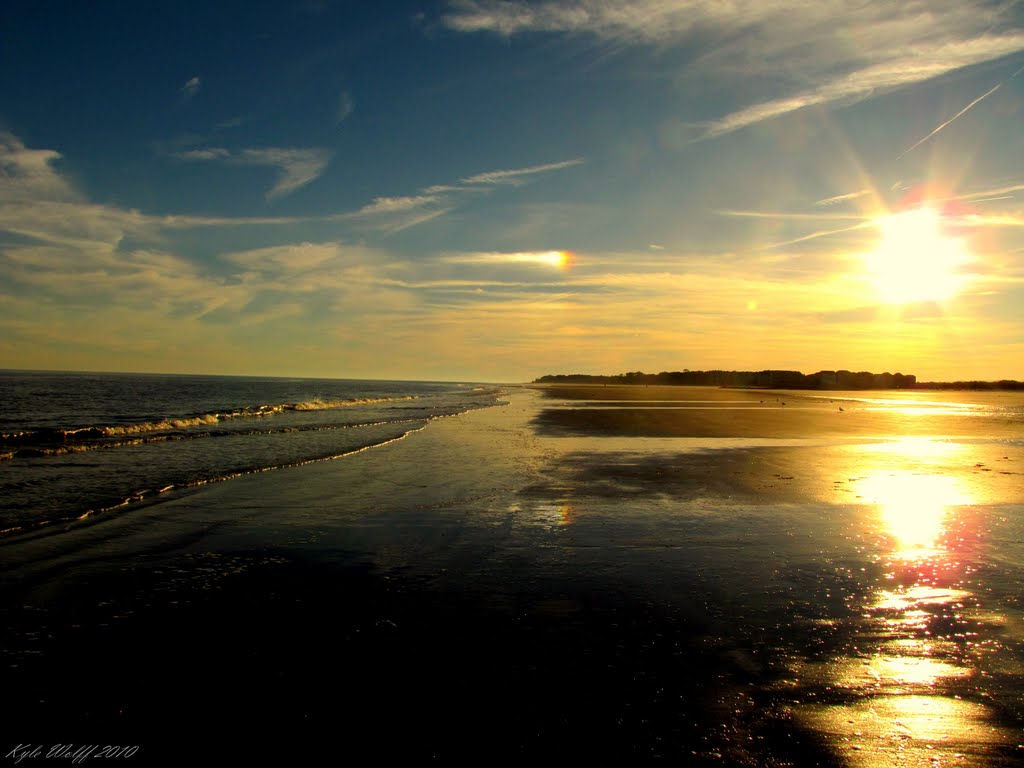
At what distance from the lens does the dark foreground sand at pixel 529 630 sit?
470 centimetres

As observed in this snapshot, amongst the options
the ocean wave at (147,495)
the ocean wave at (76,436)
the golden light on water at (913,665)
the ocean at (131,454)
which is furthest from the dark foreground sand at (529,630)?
the ocean wave at (76,436)

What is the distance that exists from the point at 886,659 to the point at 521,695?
3.47 m

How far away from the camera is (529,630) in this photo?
667cm

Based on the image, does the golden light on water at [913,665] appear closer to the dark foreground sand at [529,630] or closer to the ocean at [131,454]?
the dark foreground sand at [529,630]

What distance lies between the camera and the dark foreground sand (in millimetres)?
4695

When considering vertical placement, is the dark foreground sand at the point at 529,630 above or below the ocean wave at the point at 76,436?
above

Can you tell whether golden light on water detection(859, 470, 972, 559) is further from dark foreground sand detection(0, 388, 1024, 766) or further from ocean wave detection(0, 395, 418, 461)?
ocean wave detection(0, 395, 418, 461)

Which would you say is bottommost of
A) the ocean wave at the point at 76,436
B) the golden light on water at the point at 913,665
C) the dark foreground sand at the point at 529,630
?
the ocean wave at the point at 76,436

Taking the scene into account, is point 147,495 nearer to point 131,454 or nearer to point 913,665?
point 131,454

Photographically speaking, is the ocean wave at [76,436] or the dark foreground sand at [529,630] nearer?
the dark foreground sand at [529,630]

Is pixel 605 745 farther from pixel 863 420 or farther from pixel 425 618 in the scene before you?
pixel 863 420

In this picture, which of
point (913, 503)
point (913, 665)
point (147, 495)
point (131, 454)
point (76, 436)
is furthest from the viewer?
point (76, 436)

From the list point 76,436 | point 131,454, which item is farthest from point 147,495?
point 76,436

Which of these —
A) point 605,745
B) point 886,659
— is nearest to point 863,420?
point 886,659
